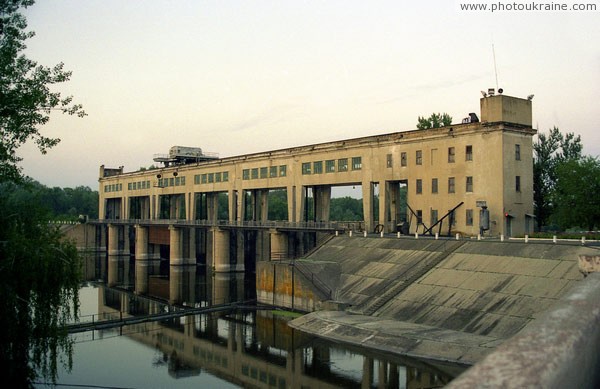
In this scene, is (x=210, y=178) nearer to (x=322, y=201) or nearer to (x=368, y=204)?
(x=322, y=201)

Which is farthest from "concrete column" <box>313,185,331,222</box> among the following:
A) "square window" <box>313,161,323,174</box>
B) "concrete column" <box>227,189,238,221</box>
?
"concrete column" <box>227,189,238,221</box>

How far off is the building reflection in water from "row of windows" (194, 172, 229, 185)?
80.6 feet

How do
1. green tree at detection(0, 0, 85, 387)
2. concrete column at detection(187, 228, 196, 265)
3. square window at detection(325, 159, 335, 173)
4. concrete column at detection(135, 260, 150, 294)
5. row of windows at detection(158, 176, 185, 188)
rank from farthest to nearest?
row of windows at detection(158, 176, 185, 188)
concrete column at detection(187, 228, 196, 265)
concrete column at detection(135, 260, 150, 294)
square window at detection(325, 159, 335, 173)
green tree at detection(0, 0, 85, 387)

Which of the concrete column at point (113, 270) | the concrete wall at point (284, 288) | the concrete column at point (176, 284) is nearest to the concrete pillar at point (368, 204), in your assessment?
the concrete wall at point (284, 288)

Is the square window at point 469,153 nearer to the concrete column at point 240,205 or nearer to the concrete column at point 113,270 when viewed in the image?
the concrete column at point 240,205

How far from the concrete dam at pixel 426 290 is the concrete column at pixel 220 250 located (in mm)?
28822

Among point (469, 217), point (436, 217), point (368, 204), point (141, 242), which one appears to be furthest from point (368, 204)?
point (141, 242)

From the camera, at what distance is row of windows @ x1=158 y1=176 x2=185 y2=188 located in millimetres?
95438

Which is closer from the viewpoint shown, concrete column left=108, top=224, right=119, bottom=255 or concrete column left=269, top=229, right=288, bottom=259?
concrete column left=269, top=229, right=288, bottom=259

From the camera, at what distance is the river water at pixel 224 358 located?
2784 centimetres

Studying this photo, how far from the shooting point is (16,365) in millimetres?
21656

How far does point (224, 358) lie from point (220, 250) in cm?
4522

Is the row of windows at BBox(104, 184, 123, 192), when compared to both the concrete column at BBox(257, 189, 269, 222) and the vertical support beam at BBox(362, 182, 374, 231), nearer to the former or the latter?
the concrete column at BBox(257, 189, 269, 222)

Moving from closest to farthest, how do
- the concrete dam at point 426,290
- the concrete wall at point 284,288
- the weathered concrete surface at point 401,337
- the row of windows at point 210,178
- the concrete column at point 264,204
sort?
the weathered concrete surface at point 401,337 < the concrete dam at point 426,290 < the concrete wall at point 284,288 < the concrete column at point 264,204 < the row of windows at point 210,178
